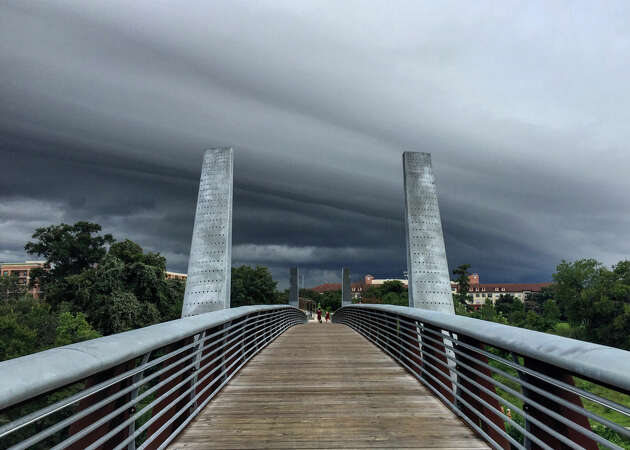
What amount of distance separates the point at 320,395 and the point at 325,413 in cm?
81

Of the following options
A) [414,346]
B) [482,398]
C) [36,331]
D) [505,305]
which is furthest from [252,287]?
[505,305]

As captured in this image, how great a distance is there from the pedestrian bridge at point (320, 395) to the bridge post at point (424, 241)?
3561mm

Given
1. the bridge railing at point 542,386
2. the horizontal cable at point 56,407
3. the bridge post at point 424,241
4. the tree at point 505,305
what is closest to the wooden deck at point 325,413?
the bridge railing at point 542,386

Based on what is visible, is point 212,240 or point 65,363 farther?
point 212,240

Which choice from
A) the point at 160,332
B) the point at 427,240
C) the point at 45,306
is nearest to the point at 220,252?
the point at 427,240

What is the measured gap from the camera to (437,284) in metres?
10.9

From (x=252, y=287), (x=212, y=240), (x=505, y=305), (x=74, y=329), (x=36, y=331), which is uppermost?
(x=212, y=240)

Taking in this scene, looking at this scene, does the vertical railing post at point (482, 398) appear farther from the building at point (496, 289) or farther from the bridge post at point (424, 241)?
the building at point (496, 289)

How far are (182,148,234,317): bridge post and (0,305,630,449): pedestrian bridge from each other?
302cm

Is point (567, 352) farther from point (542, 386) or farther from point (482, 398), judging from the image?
point (482, 398)

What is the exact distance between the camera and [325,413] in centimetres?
454

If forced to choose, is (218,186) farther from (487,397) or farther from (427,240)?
(487,397)

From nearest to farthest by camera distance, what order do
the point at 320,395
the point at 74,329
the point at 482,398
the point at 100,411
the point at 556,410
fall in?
1. the point at 100,411
2. the point at 556,410
3. the point at 482,398
4. the point at 320,395
5. the point at 74,329

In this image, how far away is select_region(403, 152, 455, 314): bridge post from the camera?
10867 mm
